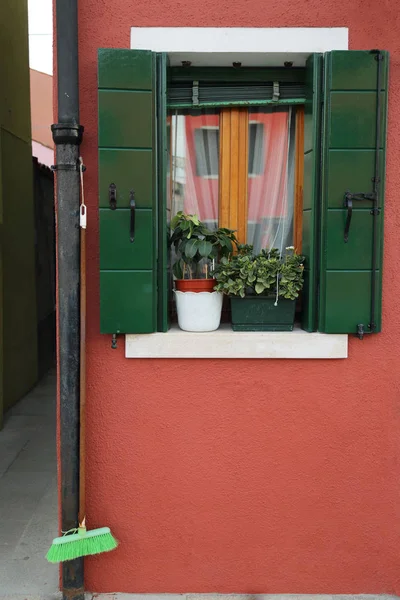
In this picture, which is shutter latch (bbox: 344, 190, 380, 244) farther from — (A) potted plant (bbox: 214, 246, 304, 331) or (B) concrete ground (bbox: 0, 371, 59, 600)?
(B) concrete ground (bbox: 0, 371, 59, 600)

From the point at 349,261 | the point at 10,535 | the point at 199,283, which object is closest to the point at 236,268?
the point at 199,283

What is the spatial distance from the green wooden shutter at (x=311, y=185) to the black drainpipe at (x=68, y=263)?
1232 millimetres

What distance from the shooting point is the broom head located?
10.3 ft

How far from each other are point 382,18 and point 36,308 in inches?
269

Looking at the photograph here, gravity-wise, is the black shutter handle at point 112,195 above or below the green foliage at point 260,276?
above

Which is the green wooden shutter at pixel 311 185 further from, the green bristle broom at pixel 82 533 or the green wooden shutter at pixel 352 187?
the green bristle broom at pixel 82 533

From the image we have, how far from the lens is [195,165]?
3.62 m

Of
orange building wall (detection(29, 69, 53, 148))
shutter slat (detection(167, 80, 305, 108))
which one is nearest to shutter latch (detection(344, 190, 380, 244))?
shutter slat (detection(167, 80, 305, 108))

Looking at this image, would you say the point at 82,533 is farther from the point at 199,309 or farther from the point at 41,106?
the point at 41,106

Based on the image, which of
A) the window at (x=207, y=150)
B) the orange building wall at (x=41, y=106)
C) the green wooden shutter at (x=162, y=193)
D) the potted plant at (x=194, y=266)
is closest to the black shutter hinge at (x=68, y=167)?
the green wooden shutter at (x=162, y=193)

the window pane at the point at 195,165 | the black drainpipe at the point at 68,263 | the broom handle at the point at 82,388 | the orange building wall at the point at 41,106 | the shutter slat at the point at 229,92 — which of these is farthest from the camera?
the orange building wall at the point at 41,106

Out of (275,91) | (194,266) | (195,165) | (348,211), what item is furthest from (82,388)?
(275,91)

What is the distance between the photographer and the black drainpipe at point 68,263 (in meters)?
3.12

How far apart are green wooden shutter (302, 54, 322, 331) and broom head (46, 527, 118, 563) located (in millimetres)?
1564
